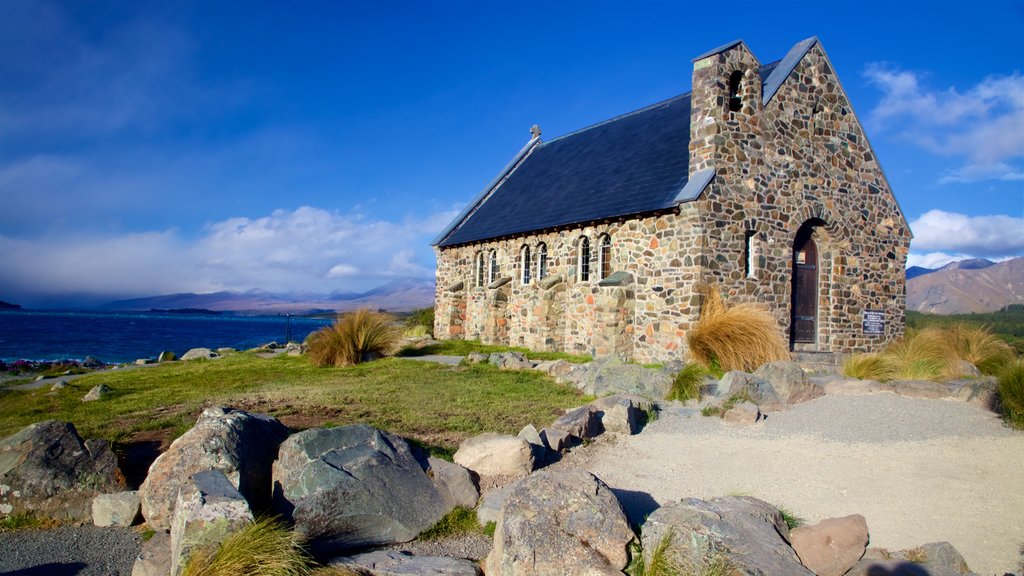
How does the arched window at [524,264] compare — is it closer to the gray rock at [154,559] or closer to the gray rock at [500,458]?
the gray rock at [500,458]

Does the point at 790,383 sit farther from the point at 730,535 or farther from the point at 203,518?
the point at 203,518

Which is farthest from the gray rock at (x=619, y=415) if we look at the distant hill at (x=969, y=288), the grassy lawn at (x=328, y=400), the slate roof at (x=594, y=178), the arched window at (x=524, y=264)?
the distant hill at (x=969, y=288)

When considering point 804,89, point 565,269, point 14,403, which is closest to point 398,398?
point 14,403

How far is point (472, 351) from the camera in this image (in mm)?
20484

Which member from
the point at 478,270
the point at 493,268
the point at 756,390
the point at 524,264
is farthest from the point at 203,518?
the point at 478,270

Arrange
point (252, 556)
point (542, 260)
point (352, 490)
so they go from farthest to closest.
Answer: point (542, 260), point (352, 490), point (252, 556)

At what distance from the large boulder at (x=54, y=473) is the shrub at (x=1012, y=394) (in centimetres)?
1142

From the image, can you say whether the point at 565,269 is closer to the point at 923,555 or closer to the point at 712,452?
the point at 712,452

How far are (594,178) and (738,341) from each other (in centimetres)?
933

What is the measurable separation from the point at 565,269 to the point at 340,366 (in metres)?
7.72

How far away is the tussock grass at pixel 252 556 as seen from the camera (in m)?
4.43

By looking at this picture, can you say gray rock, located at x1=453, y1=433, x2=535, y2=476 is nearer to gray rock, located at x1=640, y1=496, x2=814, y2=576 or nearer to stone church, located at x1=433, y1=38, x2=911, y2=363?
gray rock, located at x1=640, y1=496, x2=814, y2=576

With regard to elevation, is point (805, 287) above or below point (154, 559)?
above

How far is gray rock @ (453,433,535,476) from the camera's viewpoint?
7152mm
